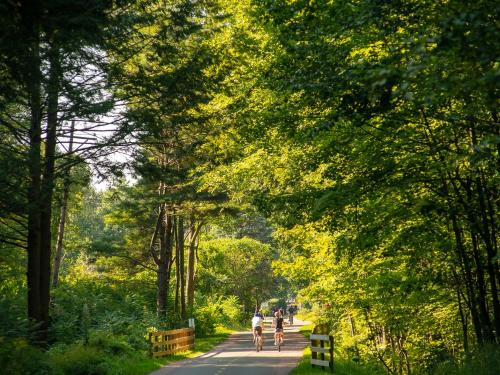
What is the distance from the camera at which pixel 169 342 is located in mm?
21219

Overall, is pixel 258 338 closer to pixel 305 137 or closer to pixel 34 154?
pixel 34 154

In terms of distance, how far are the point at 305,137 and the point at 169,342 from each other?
1369 cm

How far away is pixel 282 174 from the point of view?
16812mm

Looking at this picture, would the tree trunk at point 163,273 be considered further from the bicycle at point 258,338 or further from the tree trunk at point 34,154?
the tree trunk at point 34,154

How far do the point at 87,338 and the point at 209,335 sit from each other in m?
19.9

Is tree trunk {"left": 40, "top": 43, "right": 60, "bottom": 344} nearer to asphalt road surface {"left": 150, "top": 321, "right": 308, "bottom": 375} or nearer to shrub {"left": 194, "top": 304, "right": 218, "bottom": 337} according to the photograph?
asphalt road surface {"left": 150, "top": 321, "right": 308, "bottom": 375}

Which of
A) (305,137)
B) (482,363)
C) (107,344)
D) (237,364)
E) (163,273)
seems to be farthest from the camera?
(163,273)

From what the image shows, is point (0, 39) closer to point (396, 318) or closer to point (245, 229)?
point (396, 318)

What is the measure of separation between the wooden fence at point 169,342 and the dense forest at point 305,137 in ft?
2.54

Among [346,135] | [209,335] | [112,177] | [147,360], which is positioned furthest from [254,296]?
[346,135]

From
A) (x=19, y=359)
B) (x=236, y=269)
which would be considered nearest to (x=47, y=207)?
(x=19, y=359)

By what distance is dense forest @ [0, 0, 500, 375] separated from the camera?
7.16 metres

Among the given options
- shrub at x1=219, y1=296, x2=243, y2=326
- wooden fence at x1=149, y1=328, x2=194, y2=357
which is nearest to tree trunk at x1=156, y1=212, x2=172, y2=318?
wooden fence at x1=149, y1=328, x2=194, y2=357

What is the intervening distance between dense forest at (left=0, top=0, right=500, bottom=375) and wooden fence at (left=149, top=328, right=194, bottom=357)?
774 millimetres
